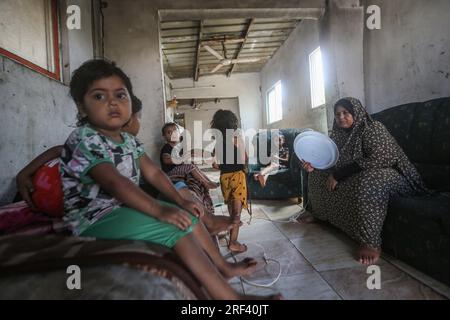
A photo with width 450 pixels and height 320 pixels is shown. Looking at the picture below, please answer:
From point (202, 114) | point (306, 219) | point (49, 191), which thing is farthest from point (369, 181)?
point (202, 114)

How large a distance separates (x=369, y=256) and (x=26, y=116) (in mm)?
2501

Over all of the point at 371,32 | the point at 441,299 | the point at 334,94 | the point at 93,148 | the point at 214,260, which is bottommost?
the point at 441,299

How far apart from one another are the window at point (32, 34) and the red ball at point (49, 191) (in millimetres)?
932

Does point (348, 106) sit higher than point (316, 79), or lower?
lower

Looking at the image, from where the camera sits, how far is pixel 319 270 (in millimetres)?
1644

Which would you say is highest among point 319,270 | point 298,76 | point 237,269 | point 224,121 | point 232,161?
point 298,76

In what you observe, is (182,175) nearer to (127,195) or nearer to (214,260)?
(214,260)

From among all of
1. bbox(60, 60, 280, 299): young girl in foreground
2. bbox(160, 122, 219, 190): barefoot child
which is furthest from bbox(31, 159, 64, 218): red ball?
bbox(160, 122, 219, 190): barefoot child

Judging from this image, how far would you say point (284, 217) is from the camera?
2934mm

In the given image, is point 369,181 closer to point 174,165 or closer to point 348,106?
point 348,106

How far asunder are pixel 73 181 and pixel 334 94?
3196 millimetres

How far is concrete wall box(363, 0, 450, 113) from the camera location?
92.0 inches

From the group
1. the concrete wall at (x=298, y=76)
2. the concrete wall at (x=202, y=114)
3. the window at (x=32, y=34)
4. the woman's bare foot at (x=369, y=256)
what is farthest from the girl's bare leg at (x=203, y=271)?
the concrete wall at (x=202, y=114)
